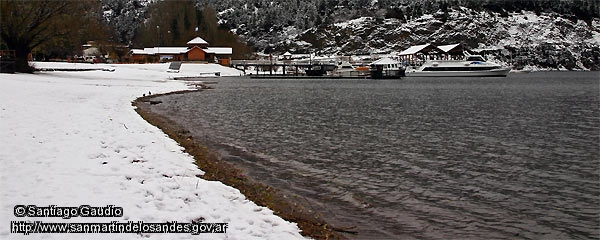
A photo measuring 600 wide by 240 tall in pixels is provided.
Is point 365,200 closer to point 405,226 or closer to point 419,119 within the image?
point 405,226

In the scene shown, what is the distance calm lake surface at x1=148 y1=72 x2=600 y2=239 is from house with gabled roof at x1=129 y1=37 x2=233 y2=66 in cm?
10897

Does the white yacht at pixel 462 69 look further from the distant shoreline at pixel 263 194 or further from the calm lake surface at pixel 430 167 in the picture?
the distant shoreline at pixel 263 194

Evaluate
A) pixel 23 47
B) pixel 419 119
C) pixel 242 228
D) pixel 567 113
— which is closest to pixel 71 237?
pixel 242 228

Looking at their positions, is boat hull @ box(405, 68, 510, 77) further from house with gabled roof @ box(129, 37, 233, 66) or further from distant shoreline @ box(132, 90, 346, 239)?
distant shoreline @ box(132, 90, 346, 239)

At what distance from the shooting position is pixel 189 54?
133375mm

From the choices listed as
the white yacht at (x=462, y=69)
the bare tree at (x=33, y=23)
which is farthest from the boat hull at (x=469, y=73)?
the bare tree at (x=33, y=23)

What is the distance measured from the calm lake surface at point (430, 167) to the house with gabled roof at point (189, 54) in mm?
108973

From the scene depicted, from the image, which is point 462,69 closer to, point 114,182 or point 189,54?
point 189,54

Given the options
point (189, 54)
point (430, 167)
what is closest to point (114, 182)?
point (430, 167)

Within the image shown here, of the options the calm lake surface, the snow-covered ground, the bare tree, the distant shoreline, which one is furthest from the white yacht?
the snow-covered ground

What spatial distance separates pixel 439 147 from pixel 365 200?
7.19 metres

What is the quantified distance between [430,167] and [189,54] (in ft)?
414

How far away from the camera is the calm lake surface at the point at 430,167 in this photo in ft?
29.9

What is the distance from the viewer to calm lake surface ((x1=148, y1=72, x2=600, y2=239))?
9.12 metres
